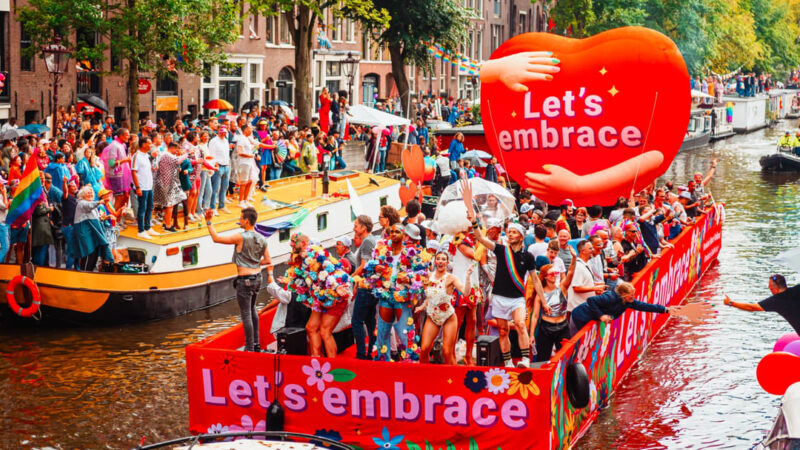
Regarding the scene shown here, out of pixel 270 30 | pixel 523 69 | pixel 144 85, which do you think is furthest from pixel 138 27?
pixel 270 30

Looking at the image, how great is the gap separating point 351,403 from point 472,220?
251 centimetres

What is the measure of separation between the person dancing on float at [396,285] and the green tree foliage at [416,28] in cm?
3720

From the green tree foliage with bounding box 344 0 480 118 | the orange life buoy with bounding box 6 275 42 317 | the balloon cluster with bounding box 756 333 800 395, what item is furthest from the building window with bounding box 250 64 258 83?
the balloon cluster with bounding box 756 333 800 395

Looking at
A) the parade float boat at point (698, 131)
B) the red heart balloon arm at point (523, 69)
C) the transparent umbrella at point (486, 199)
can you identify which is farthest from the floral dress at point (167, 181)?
the parade float boat at point (698, 131)

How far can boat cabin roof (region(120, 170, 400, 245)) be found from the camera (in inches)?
759

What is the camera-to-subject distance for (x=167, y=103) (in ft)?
133

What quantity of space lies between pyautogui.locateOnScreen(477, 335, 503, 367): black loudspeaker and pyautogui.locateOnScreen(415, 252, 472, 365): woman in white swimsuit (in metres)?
0.44

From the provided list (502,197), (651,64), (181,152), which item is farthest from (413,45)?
(651,64)

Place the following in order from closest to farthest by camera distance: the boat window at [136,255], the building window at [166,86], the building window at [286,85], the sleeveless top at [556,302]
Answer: the sleeveless top at [556,302], the boat window at [136,255], the building window at [166,86], the building window at [286,85]

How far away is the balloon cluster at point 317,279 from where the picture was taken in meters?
11.7

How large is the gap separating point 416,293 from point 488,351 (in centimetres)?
101

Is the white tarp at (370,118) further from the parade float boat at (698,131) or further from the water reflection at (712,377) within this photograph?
the parade float boat at (698,131)

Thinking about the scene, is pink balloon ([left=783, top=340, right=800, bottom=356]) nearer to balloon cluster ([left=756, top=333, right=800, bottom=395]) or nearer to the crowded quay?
the crowded quay

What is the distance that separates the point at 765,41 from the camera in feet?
278
